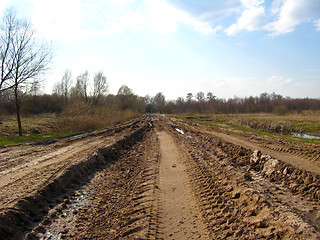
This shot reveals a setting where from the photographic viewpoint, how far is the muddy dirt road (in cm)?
410

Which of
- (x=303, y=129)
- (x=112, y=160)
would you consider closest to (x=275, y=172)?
(x=112, y=160)

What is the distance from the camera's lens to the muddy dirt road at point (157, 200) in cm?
410

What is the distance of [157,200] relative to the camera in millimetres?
5633

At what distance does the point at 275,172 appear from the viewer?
7441 mm

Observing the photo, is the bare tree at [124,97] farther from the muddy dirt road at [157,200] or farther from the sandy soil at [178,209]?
the sandy soil at [178,209]

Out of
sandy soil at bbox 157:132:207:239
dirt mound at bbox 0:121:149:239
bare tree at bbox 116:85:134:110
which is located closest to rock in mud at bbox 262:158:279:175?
sandy soil at bbox 157:132:207:239

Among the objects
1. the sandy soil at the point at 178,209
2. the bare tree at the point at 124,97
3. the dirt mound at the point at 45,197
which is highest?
the bare tree at the point at 124,97

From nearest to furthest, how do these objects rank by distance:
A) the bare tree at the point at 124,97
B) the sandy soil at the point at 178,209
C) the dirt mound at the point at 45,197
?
the dirt mound at the point at 45,197, the sandy soil at the point at 178,209, the bare tree at the point at 124,97

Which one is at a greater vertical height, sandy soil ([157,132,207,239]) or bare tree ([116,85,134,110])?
bare tree ([116,85,134,110])

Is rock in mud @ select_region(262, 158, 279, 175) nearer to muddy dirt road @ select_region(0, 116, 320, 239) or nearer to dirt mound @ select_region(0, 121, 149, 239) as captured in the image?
muddy dirt road @ select_region(0, 116, 320, 239)

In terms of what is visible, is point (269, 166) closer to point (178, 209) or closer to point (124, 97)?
point (178, 209)

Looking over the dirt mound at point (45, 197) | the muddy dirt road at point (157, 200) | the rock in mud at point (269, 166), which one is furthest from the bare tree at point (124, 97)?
the rock in mud at point (269, 166)

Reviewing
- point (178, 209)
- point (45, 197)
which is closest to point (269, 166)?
point (178, 209)

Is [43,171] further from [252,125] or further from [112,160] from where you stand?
[252,125]
